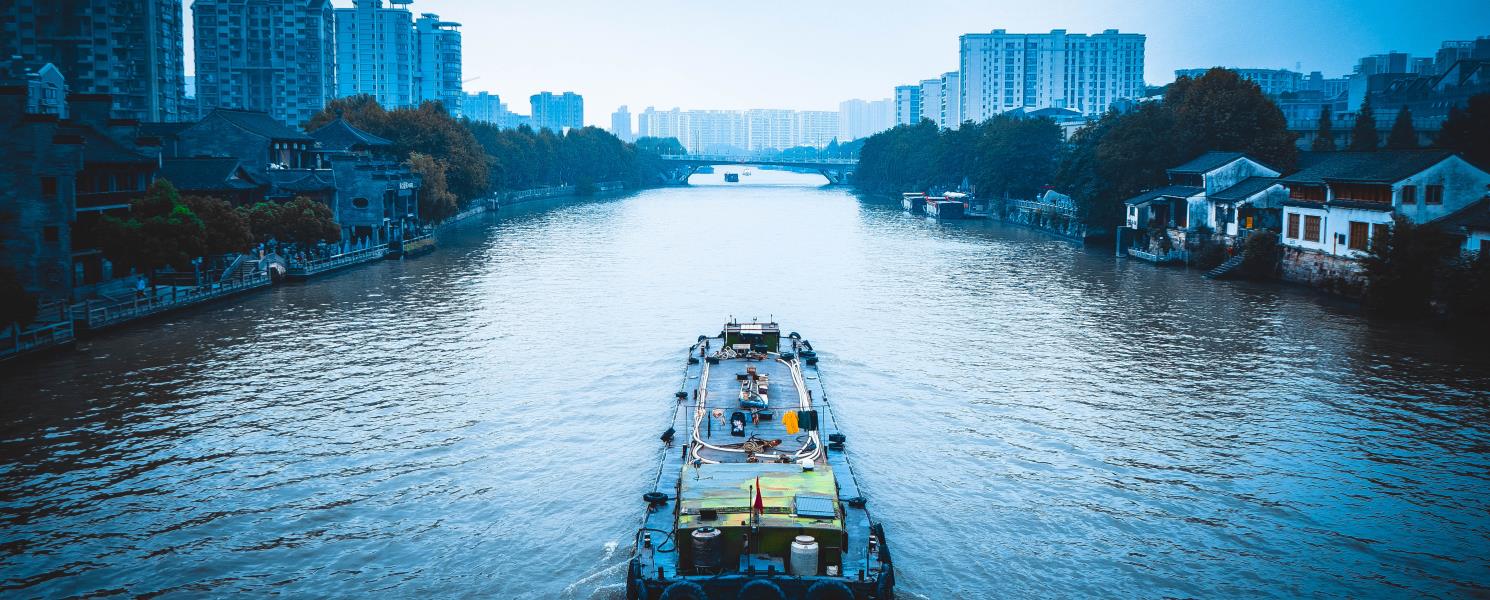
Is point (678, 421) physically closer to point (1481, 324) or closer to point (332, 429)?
point (332, 429)

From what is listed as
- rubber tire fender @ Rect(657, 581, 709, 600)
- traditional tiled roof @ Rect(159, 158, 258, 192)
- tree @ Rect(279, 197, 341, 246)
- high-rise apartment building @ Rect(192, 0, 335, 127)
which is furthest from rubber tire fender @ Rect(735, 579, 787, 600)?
high-rise apartment building @ Rect(192, 0, 335, 127)

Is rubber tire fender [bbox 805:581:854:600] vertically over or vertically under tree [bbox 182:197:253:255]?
under

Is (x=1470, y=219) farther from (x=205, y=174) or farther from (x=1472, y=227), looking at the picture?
(x=205, y=174)

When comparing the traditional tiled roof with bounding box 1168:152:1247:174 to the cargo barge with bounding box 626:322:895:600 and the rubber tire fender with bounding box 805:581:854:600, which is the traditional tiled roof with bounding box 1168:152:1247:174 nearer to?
the cargo barge with bounding box 626:322:895:600

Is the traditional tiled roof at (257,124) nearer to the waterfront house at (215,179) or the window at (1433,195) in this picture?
the waterfront house at (215,179)

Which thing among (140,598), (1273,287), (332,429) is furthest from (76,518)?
(1273,287)

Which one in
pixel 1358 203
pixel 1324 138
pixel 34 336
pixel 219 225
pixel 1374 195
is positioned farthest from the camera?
pixel 1324 138

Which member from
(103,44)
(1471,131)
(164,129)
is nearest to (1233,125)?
(1471,131)
